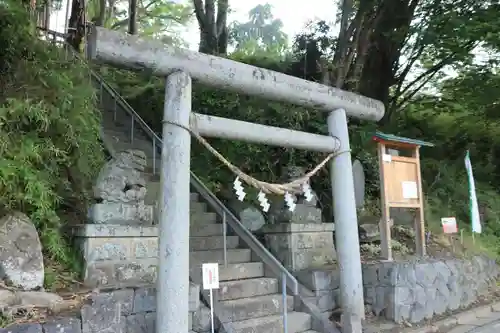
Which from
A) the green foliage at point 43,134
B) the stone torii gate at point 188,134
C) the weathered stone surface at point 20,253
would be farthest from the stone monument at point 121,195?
the stone torii gate at point 188,134

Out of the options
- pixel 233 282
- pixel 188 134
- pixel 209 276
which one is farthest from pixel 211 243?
pixel 188 134

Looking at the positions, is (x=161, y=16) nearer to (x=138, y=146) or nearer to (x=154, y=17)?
(x=154, y=17)

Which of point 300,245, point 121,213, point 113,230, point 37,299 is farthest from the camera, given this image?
point 300,245

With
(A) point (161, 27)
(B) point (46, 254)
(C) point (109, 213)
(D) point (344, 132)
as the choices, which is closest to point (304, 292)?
(D) point (344, 132)

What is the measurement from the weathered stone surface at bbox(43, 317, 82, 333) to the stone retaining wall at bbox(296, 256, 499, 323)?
331cm

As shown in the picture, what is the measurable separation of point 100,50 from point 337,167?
3533 millimetres

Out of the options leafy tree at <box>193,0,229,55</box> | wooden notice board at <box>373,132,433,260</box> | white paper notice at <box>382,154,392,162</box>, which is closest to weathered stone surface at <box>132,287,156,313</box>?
wooden notice board at <box>373,132,433,260</box>

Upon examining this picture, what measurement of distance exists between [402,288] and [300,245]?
61.5 inches

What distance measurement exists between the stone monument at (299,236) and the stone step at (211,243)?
531 mm

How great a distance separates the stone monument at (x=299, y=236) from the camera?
22.2 feet

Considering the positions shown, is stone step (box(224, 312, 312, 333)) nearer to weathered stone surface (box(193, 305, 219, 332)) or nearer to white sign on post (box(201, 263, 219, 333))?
weathered stone surface (box(193, 305, 219, 332))

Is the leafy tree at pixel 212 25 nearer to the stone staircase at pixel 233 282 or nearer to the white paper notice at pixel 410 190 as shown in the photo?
the stone staircase at pixel 233 282

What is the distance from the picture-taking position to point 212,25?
1202 centimetres

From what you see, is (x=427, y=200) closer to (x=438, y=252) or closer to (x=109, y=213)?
(x=438, y=252)
